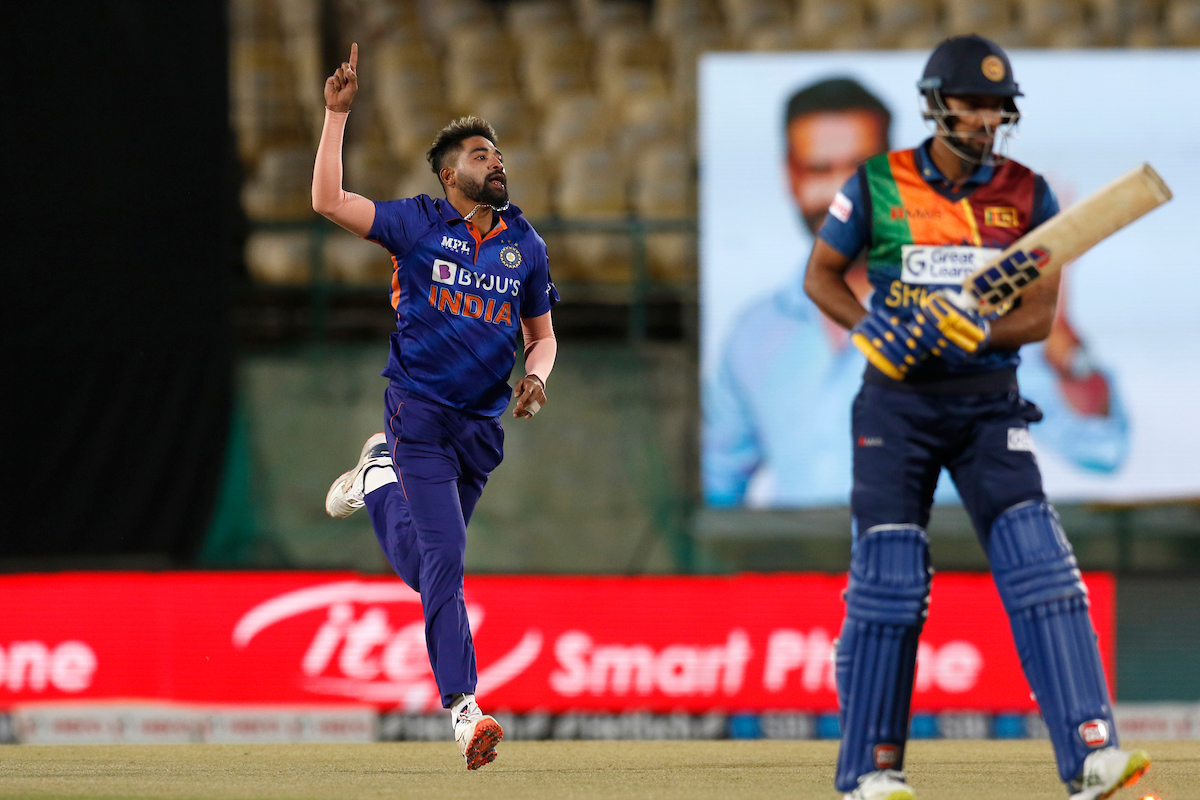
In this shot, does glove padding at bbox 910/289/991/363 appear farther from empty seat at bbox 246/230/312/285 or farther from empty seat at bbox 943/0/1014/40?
empty seat at bbox 246/230/312/285

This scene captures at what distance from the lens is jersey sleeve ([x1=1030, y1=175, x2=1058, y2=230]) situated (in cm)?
369

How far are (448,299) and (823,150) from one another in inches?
165

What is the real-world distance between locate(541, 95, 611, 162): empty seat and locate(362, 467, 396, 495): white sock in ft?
15.7

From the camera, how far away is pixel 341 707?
270 inches

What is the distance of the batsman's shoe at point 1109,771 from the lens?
3.26 metres

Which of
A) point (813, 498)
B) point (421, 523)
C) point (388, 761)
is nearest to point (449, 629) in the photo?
point (421, 523)

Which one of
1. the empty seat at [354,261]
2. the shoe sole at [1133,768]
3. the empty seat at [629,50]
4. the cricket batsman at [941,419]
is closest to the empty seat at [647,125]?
the empty seat at [629,50]

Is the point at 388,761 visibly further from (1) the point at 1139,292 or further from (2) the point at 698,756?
(1) the point at 1139,292

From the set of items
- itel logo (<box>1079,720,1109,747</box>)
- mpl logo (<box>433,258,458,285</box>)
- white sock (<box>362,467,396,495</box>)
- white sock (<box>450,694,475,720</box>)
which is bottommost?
white sock (<box>450,694,475,720</box>)

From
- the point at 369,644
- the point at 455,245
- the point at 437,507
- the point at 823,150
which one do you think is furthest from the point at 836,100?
the point at 437,507

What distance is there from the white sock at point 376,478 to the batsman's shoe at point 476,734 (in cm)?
80

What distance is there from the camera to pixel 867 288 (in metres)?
8.12

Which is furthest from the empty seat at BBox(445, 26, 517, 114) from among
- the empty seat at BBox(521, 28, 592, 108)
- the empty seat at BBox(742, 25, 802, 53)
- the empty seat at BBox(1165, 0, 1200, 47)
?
the empty seat at BBox(1165, 0, 1200, 47)

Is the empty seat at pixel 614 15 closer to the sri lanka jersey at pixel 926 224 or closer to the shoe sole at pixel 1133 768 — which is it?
the sri lanka jersey at pixel 926 224
